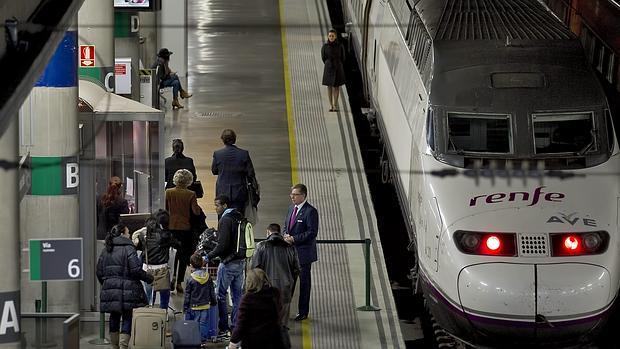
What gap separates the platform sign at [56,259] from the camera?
527 inches

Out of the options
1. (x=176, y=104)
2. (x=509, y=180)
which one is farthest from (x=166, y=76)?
(x=509, y=180)

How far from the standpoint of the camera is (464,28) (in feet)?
56.6

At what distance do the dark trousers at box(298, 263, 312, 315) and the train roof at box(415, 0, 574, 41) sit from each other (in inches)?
122

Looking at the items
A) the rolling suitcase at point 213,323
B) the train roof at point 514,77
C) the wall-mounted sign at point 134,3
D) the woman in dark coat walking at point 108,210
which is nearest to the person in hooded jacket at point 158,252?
the rolling suitcase at point 213,323

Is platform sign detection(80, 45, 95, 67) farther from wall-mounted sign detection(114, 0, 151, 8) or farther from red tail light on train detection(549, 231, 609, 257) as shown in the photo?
red tail light on train detection(549, 231, 609, 257)

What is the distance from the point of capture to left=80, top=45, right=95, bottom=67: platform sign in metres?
19.8

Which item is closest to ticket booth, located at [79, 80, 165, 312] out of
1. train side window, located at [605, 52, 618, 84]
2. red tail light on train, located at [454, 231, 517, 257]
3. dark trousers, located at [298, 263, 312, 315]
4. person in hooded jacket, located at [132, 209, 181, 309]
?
person in hooded jacket, located at [132, 209, 181, 309]

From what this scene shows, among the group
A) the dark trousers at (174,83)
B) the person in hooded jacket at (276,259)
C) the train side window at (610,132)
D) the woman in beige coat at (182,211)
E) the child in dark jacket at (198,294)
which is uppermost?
the dark trousers at (174,83)

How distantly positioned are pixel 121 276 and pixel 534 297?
13.9ft

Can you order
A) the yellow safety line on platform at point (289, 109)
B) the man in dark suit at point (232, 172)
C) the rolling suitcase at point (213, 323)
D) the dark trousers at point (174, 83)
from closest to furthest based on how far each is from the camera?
the rolling suitcase at point (213, 323), the man in dark suit at point (232, 172), the yellow safety line on platform at point (289, 109), the dark trousers at point (174, 83)

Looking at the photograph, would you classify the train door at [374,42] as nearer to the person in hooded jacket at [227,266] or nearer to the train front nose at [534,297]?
the person in hooded jacket at [227,266]

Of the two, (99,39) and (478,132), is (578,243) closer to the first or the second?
(478,132)

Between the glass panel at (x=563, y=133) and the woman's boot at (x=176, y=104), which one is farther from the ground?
the woman's boot at (x=176, y=104)

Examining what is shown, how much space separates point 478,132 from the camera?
15789 millimetres
